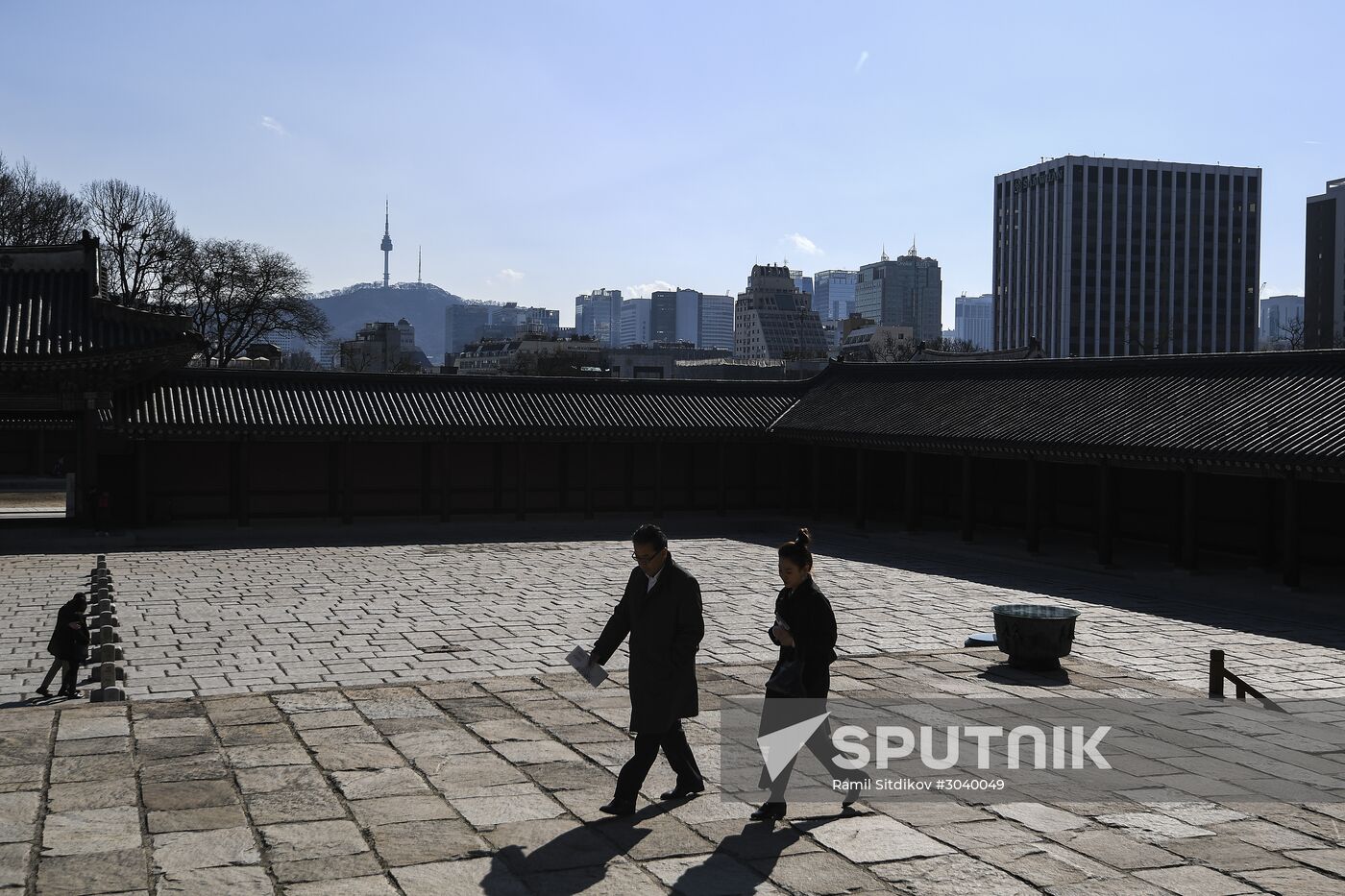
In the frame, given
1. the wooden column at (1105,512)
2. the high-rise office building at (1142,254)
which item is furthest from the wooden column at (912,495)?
the high-rise office building at (1142,254)

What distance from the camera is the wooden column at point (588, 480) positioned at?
107 feet

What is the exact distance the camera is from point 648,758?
804 centimetres

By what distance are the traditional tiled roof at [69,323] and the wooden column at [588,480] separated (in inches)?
403

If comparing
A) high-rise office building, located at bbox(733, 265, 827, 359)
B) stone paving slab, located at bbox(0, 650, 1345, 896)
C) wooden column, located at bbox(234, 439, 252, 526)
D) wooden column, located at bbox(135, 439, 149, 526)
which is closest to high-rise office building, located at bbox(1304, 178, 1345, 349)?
high-rise office building, located at bbox(733, 265, 827, 359)

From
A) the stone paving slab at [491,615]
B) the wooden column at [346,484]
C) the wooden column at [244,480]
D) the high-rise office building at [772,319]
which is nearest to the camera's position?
the stone paving slab at [491,615]

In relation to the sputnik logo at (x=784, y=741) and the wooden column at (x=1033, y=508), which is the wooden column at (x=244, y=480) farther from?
the sputnik logo at (x=784, y=741)

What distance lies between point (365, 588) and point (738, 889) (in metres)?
14.7

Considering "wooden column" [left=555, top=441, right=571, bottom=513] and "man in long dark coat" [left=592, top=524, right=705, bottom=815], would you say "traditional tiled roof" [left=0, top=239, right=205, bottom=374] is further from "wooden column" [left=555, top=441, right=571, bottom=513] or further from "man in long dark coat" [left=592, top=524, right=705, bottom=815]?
"man in long dark coat" [left=592, top=524, right=705, bottom=815]

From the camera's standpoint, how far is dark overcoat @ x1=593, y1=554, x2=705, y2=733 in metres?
7.80

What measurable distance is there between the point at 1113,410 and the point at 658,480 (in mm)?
12856

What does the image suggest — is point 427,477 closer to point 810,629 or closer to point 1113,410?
point 1113,410

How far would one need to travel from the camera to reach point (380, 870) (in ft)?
23.5

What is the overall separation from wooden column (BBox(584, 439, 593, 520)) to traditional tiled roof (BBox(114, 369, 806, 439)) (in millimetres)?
832

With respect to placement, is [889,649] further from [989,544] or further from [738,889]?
[989,544]
